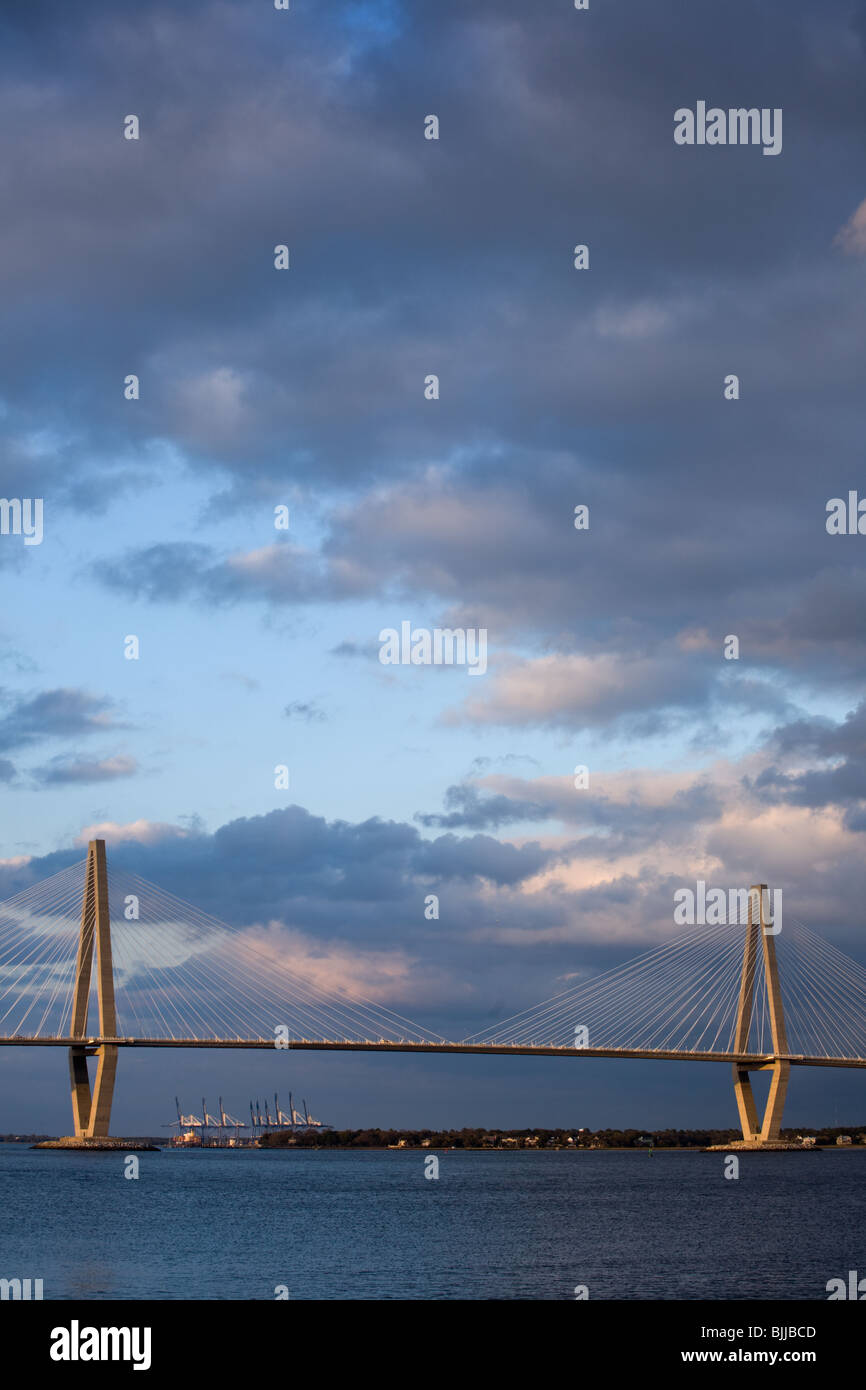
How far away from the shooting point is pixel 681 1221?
150ft

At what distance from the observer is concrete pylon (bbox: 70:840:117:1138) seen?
69812 mm

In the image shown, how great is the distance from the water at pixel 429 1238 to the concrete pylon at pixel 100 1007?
3942mm

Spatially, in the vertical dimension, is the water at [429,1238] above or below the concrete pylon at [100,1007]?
below

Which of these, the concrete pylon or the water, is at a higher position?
the concrete pylon

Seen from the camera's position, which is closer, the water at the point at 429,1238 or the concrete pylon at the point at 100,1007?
the water at the point at 429,1238

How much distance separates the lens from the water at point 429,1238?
97.0 feet

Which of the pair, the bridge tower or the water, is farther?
the bridge tower

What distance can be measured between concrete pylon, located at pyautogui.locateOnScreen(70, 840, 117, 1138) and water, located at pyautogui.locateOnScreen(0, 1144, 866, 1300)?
3942mm

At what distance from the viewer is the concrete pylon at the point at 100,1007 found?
229 feet

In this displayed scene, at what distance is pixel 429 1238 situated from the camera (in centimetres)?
3975
